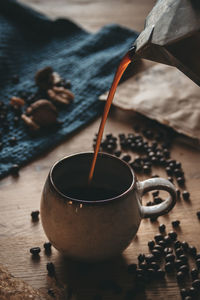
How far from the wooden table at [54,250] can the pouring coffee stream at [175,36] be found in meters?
0.39

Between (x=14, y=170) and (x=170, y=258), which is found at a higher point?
(x=170, y=258)

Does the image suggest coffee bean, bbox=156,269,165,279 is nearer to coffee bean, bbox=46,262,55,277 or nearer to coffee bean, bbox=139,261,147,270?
coffee bean, bbox=139,261,147,270

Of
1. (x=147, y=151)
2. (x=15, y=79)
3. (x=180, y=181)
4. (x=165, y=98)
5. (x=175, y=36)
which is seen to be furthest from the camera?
(x=15, y=79)

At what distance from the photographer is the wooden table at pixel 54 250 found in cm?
82

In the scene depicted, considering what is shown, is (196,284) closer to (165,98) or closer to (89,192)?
(89,192)

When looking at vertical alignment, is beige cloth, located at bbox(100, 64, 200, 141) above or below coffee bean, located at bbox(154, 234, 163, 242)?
above

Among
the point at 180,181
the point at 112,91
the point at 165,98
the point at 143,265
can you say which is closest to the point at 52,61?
the point at 165,98

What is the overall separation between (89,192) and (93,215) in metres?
0.14

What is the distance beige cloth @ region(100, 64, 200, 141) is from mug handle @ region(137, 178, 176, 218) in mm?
414

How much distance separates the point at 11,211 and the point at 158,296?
375mm

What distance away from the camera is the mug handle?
31.3 inches

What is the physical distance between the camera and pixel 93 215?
2.39ft

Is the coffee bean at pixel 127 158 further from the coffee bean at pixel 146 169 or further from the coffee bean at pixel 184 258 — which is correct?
the coffee bean at pixel 184 258

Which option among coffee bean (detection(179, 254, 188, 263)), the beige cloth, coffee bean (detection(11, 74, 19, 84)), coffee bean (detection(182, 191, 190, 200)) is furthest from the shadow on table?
coffee bean (detection(11, 74, 19, 84))
